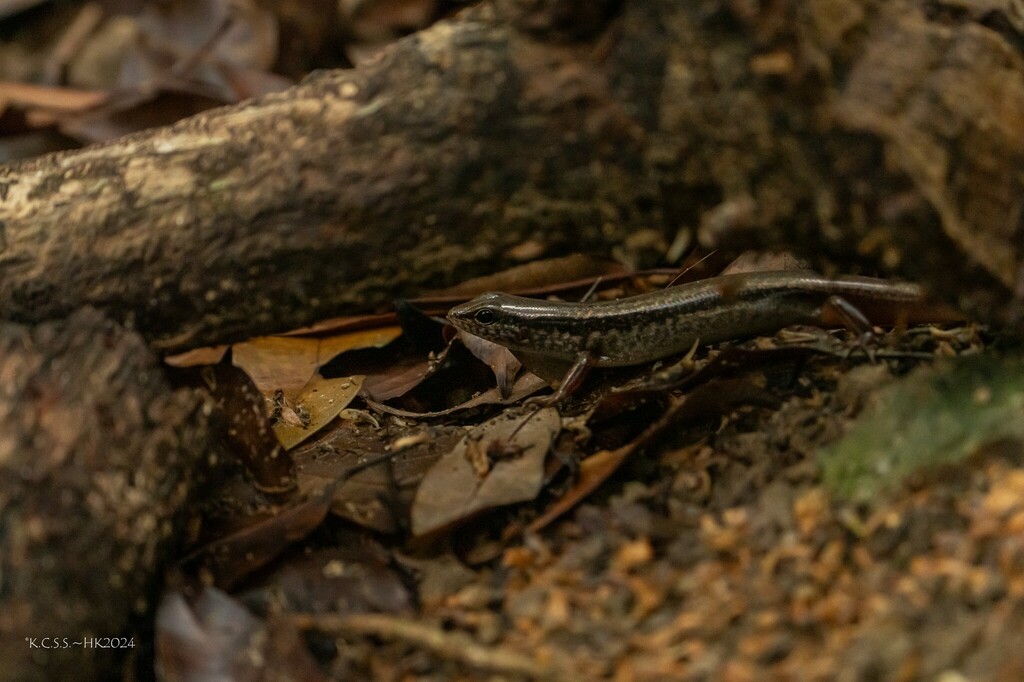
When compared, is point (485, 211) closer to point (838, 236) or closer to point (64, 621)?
point (838, 236)

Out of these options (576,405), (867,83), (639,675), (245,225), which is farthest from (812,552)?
(245,225)

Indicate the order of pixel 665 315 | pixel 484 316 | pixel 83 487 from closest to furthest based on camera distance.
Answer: pixel 83 487 → pixel 665 315 → pixel 484 316

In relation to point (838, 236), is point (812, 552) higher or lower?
lower

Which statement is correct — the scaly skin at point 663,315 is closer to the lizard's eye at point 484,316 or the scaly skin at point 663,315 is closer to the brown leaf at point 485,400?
the lizard's eye at point 484,316

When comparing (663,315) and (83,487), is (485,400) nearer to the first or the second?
(663,315)

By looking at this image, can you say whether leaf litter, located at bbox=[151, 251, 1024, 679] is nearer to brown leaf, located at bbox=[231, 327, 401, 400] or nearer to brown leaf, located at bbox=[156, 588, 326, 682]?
brown leaf, located at bbox=[156, 588, 326, 682]

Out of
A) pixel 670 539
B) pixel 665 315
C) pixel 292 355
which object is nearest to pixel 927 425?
pixel 670 539

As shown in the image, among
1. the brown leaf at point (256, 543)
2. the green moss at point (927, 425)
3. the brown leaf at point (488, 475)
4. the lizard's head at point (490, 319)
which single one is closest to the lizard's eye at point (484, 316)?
the lizard's head at point (490, 319)
